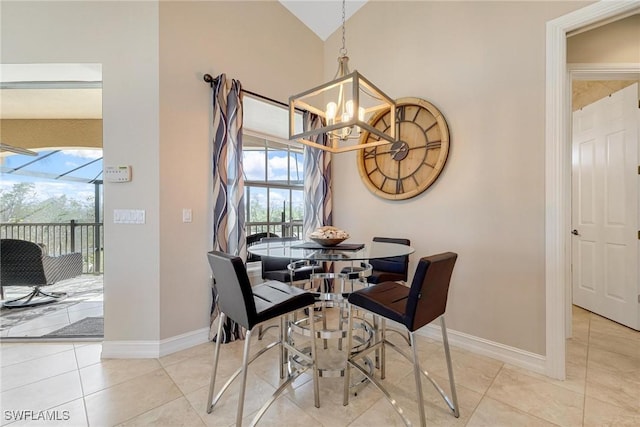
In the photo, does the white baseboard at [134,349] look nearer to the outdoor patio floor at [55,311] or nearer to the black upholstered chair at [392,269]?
the outdoor patio floor at [55,311]

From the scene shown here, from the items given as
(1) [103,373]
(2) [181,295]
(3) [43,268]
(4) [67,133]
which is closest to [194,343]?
(2) [181,295]

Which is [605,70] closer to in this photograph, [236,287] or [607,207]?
[607,207]

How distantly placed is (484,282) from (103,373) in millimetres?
3017

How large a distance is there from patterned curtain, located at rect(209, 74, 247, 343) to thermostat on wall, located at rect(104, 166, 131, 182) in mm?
658

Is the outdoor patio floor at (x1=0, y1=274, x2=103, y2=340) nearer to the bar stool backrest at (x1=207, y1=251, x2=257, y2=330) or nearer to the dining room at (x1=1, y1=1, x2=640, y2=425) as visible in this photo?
the dining room at (x1=1, y1=1, x2=640, y2=425)

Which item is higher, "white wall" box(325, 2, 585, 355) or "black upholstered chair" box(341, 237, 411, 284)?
"white wall" box(325, 2, 585, 355)

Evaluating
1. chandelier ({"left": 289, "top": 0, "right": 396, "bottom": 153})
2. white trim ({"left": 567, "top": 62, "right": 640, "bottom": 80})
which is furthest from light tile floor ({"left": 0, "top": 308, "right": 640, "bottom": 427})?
white trim ({"left": 567, "top": 62, "right": 640, "bottom": 80})

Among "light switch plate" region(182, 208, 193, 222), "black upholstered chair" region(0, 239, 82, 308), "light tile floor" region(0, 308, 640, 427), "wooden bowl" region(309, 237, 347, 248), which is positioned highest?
"light switch plate" region(182, 208, 193, 222)

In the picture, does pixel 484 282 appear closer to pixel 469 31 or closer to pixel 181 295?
pixel 469 31

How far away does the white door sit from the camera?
2.57 metres

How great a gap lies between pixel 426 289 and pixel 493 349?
4.53ft

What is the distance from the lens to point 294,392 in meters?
1.71

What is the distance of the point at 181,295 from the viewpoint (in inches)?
89.9

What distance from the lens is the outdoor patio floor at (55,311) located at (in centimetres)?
255
